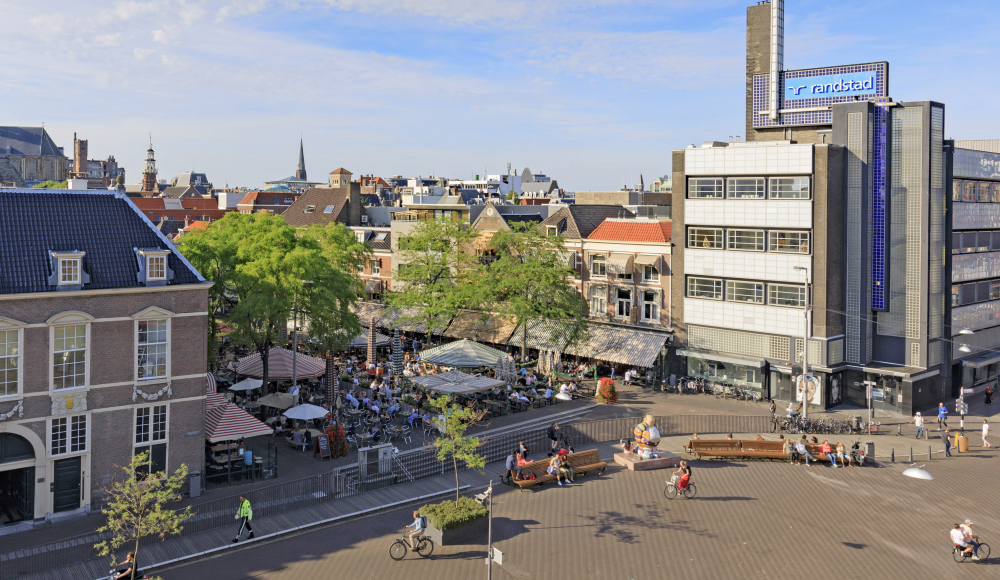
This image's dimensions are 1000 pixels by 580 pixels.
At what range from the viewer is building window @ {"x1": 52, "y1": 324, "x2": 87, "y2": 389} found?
2928 centimetres

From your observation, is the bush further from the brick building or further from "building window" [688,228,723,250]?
"building window" [688,228,723,250]

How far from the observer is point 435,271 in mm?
62719

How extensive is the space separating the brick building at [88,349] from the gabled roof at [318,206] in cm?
5661

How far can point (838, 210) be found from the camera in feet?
163

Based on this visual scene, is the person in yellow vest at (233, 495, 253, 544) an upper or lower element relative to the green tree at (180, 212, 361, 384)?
lower

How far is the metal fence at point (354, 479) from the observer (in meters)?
25.2

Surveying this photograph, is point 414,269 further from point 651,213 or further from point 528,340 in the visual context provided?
point 651,213

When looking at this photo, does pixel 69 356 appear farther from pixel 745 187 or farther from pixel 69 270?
pixel 745 187

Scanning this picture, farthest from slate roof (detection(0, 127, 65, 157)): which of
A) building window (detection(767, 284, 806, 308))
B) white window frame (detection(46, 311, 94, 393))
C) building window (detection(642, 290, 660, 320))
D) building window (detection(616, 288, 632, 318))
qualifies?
building window (detection(767, 284, 806, 308))

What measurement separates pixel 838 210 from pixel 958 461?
16939 mm

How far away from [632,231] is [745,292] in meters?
10.2

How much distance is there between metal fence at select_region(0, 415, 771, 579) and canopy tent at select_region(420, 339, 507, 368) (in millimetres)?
7650

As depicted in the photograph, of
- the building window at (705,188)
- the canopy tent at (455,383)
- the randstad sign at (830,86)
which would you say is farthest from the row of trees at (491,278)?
the randstad sign at (830,86)

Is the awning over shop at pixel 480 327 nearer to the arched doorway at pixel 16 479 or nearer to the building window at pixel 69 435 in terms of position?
the building window at pixel 69 435
